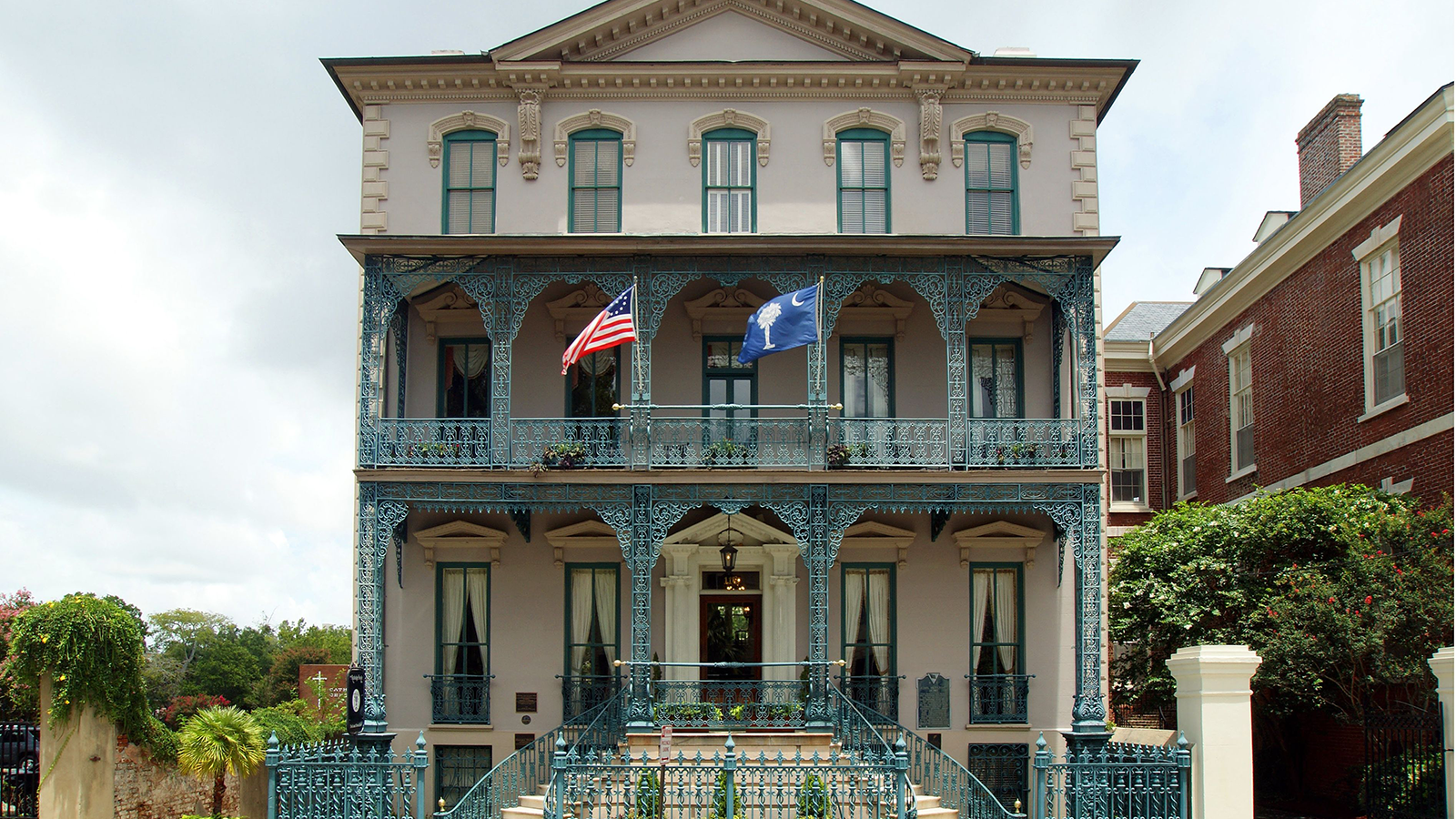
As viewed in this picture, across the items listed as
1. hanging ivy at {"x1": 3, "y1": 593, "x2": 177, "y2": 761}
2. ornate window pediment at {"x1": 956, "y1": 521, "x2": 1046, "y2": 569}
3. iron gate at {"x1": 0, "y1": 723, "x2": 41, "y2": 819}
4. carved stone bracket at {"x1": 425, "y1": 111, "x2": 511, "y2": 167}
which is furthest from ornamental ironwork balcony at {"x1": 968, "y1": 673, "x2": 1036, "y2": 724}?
iron gate at {"x1": 0, "y1": 723, "x2": 41, "y2": 819}

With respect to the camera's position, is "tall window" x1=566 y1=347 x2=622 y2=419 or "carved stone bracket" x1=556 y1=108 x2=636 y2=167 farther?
"carved stone bracket" x1=556 y1=108 x2=636 y2=167

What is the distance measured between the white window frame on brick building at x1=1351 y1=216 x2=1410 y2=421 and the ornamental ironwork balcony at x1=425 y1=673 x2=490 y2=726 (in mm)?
15061

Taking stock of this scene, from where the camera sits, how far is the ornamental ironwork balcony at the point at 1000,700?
1973 centimetres

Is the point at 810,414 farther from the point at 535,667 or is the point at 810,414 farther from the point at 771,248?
the point at 535,667

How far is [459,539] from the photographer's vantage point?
20219 millimetres

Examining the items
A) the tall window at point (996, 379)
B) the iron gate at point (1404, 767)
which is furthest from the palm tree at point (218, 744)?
the iron gate at point (1404, 767)

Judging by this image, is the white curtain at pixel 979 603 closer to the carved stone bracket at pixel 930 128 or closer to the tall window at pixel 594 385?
the tall window at pixel 594 385

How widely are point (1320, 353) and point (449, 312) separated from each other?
15408 millimetres

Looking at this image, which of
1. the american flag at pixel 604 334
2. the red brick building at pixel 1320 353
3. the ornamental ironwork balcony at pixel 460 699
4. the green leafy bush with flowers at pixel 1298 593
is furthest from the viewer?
the ornamental ironwork balcony at pixel 460 699

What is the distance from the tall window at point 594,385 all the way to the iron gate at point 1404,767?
1181 cm

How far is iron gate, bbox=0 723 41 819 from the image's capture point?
19.6 metres

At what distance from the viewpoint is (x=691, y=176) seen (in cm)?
2081

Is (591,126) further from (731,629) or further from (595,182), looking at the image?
(731,629)

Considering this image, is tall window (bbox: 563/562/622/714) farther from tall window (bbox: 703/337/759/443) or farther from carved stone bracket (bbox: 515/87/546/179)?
carved stone bracket (bbox: 515/87/546/179)
